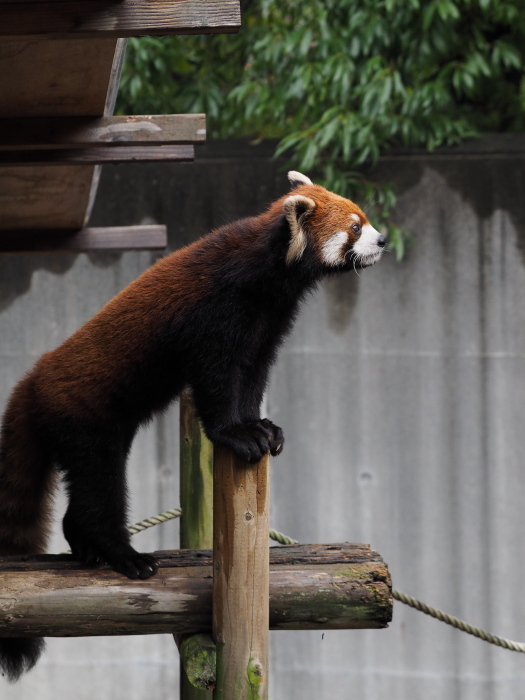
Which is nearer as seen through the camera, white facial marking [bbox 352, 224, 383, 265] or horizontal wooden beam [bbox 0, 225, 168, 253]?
white facial marking [bbox 352, 224, 383, 265]

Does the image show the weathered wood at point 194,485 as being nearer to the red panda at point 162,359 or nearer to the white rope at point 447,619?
the white rope at point 447,619

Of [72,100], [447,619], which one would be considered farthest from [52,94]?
[447,619]

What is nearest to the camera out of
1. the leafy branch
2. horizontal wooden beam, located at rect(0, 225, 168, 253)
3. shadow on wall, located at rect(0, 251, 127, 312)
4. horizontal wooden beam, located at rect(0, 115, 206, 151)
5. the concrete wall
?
horizontal wooden beam, located at rect(0, 115, 206, 151)

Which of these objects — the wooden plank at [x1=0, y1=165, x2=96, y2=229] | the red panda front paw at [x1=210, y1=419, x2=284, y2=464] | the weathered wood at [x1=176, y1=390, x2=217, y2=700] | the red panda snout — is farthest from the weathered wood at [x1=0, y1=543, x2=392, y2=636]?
the wooden plank at [x1=0, y1=165, x2=96, y2=229]

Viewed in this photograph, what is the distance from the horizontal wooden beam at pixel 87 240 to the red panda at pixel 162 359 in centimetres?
129

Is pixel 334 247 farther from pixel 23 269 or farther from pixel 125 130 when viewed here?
pixel 23 269

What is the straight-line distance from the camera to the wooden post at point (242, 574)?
193 centimetres

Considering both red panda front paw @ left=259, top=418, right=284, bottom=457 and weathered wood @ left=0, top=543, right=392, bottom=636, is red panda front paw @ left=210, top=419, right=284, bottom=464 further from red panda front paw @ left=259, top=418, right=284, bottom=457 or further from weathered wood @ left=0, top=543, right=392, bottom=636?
weathered wood @ left=0, top=543, right=392, bottom=636

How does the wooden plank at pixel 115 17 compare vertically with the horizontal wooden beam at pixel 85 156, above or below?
below

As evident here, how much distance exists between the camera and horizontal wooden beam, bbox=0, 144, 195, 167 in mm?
2613

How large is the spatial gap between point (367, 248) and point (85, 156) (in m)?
0.95

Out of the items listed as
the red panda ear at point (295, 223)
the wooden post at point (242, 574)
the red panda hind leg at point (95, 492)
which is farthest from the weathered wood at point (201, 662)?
the red panda ear at point (295, 223)

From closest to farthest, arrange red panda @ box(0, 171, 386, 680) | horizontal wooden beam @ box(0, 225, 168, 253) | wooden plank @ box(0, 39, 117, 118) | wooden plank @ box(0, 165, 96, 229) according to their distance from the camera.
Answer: wooden plank @ box(0, 39, 117, 118)
red panda @ box(0, 171, 386, 680)
wooden plank @ box(0, 165, 96, 229)
horizontal wooden beam @ box(0, 225, 168, 253)

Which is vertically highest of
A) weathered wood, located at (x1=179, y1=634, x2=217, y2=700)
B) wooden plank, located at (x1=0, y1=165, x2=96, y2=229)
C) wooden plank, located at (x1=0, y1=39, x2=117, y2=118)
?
wooden plank, located at (x1=0, y1=165, x2=96, y2=229)
